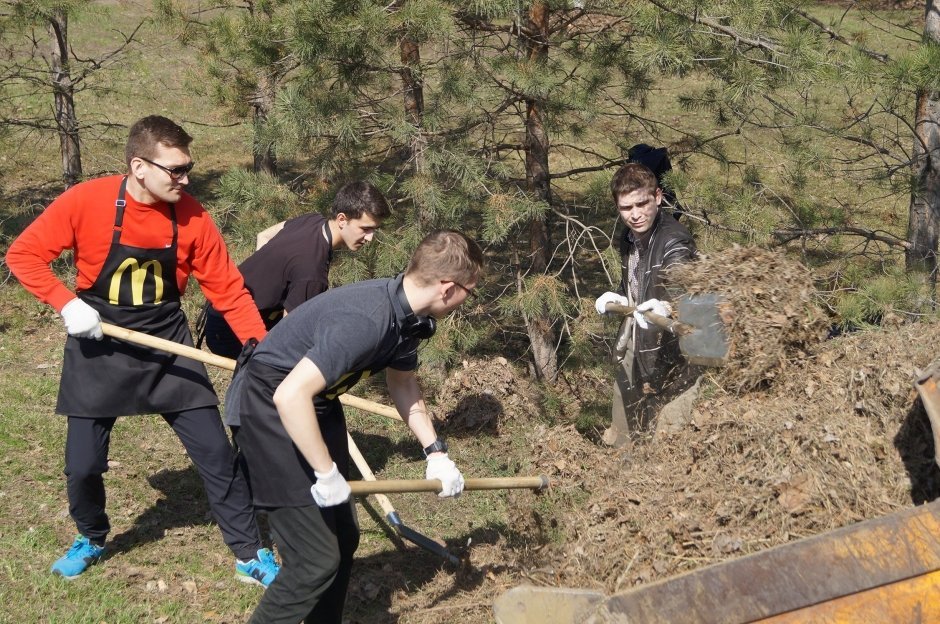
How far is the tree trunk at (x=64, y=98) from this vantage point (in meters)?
8.30

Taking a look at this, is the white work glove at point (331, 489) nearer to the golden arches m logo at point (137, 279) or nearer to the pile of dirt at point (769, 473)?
the pile of dirt at point (769, 473)

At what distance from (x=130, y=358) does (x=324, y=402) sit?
→ 52.8 inches

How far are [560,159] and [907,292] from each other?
5816 millimetres

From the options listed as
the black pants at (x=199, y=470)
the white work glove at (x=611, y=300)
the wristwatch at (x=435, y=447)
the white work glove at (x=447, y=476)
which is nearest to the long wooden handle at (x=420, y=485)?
the white work glove at (x=447, y=476)

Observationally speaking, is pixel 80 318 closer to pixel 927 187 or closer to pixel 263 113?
pixel 263 113

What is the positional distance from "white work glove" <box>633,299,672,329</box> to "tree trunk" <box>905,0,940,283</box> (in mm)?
1837

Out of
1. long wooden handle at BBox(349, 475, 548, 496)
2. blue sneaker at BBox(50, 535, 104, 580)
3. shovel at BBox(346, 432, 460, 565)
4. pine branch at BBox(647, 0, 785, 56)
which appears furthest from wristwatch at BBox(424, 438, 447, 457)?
pine branch at BBox(647, 0, 785, 56)

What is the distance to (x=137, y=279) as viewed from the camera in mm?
4191

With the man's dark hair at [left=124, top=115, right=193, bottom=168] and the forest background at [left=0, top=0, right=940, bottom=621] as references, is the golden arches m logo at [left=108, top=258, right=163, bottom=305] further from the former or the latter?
the forest background at [left=0, top=0, right=940, bottom=621]

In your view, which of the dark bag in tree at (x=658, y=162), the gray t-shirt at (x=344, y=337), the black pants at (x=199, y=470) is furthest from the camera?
the dark bag in tree at (x=658, y=162)

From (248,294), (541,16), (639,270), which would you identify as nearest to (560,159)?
(541,16)

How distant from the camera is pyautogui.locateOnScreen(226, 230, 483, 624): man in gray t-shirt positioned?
3.03 metres

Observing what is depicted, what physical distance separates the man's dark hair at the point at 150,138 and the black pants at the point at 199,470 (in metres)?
1.21

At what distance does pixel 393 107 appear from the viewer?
5.75 meters
